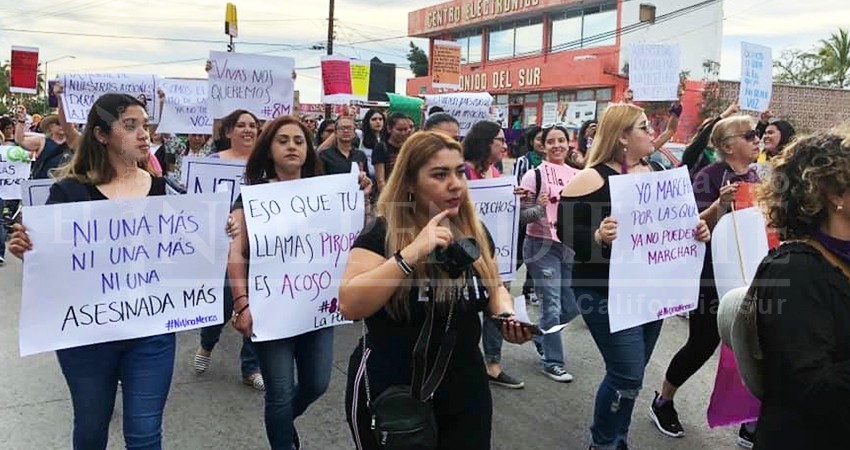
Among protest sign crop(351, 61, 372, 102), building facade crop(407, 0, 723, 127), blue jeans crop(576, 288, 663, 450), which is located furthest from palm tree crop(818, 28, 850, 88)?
blue jeans crop(576, 288, 663, 450)

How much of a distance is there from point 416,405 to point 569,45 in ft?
121

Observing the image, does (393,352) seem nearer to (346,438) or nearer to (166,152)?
(346,438)

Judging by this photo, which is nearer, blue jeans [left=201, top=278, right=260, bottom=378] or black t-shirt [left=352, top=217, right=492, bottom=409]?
black t-shirt [left=352, top=217, right=492, bottom=409]

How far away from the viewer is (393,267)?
7.73 ft

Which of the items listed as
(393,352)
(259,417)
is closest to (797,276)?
(393,352)

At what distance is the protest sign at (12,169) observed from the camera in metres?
8.95

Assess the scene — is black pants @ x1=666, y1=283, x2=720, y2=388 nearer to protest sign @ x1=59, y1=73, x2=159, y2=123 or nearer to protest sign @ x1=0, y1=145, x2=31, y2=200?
protest sign @ x1=59, y1=73, x2=159, y2=123

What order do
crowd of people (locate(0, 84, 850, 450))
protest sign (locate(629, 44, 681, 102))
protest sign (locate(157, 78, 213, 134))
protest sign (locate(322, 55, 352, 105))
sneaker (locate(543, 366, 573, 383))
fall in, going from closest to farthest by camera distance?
crowd of people (locate(0, 84, 850, 450)) → sneaker (locate(543, 366, 573, 383)) → protest sign (locate(629, 44, 681, 102)) → protest sign (locate(157, 78, 213, 134)) → protest sign (locate(322, 55, 352, 105))

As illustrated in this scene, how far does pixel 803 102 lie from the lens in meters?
27.5

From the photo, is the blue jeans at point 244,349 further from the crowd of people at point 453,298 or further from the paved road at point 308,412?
the paved road at point 308,412

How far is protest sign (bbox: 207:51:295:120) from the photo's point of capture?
6410 millimetres

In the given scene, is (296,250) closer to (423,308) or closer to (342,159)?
(423,308)

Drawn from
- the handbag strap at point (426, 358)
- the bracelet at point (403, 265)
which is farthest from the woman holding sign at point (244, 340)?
the bracelet at point (403, 265)

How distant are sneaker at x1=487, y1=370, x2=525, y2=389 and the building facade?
90.5 ft
